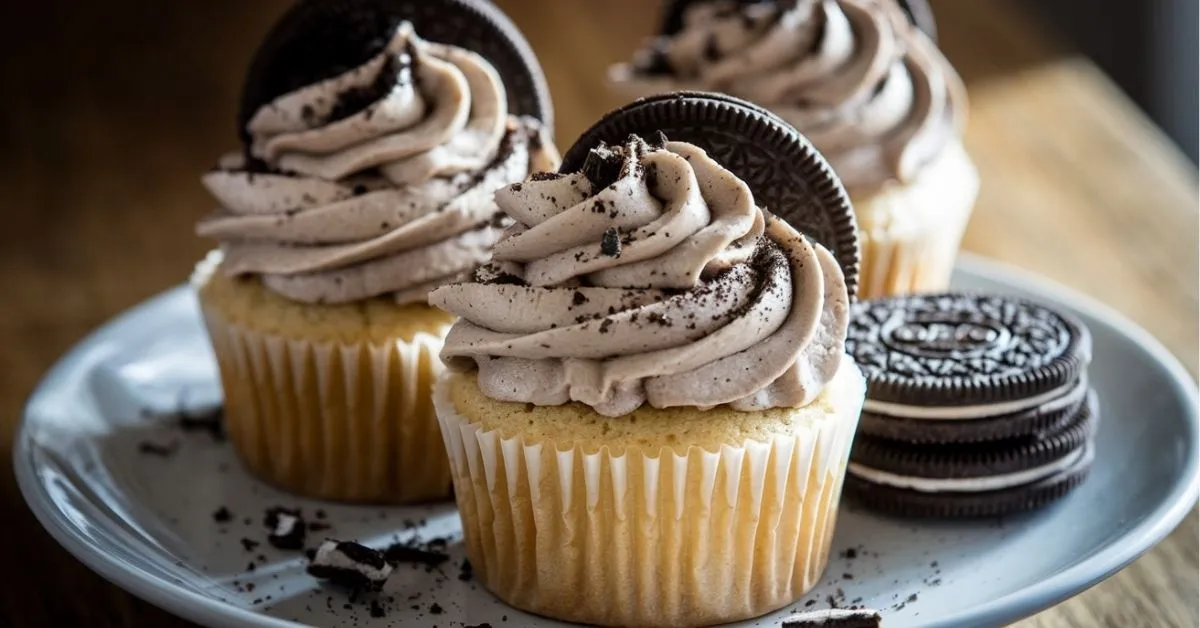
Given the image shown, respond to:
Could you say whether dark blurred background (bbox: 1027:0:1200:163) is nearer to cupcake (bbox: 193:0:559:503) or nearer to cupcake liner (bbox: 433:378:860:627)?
cupcake (bbox: 193:0:559:503)

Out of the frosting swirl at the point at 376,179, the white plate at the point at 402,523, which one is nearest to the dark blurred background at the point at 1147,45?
the white plate at the point at 402,523

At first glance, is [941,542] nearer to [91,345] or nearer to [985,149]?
[91,345]

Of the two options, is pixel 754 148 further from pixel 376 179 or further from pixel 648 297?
pixel 376 179

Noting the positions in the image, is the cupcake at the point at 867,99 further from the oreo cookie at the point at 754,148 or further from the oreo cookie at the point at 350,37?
the oreo cookie at the point at 754,148

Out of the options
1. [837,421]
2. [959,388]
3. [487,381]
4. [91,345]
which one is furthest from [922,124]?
[91,345]

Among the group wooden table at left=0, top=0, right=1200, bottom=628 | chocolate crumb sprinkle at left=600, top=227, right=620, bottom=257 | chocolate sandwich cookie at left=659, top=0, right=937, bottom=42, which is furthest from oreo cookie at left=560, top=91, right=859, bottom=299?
chocolate sandwich cookie at left=659, top=0, right=937, bottom=42

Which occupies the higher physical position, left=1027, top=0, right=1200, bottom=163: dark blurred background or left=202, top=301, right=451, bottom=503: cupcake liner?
left=202, top=301, right=451, bottom=503: cupcake liner
